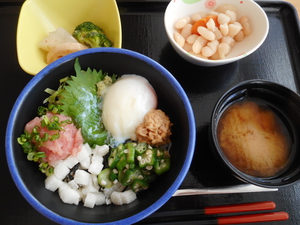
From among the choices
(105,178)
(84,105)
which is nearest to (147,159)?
(105,178)

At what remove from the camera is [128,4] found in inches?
72.1

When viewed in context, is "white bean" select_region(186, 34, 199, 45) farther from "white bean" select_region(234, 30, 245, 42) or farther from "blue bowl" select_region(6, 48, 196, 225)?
"blue bowl" select_region(6, 48, 196, 225)

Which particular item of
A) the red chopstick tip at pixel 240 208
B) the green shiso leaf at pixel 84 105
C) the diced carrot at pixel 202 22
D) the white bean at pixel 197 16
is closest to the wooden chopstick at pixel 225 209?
the red chopstick tip at pixel 240 208

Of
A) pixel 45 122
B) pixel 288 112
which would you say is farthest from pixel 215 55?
pixel 45 122

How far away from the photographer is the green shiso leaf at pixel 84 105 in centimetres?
129

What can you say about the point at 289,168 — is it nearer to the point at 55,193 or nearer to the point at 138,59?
the point at 138,59

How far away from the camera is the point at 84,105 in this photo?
132cm

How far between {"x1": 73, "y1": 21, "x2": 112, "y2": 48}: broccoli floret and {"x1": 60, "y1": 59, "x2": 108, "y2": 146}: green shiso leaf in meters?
0.31

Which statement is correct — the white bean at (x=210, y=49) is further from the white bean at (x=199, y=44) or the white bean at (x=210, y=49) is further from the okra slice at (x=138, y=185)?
the okra slice at (x=138, y=185)

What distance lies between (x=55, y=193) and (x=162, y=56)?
3.64ft

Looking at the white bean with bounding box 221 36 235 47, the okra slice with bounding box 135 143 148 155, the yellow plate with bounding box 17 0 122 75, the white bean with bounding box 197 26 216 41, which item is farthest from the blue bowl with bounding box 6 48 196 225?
the white bean with bounding box 221 36 235 47

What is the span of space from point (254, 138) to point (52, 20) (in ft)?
5.11

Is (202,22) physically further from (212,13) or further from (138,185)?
(138,185)

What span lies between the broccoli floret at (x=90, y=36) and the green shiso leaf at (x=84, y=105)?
1.03 feet
